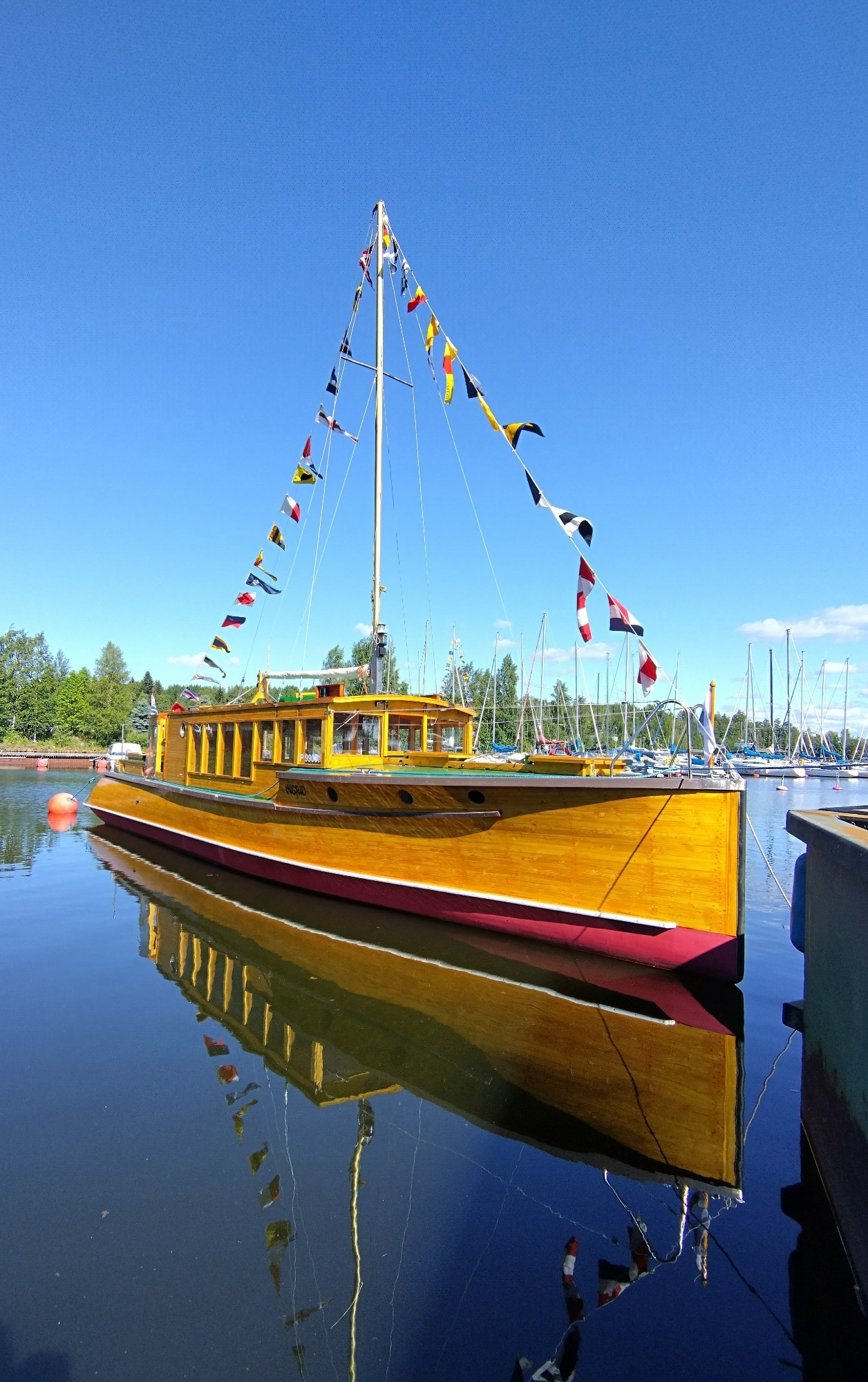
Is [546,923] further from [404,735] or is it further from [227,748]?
[227,748]

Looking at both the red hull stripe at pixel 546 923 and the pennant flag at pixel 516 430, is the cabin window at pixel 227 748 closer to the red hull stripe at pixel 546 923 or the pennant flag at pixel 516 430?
the red hull stripe at pixel 546 923

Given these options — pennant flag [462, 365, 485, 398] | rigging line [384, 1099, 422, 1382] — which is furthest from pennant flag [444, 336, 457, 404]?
rigging line [384, 1099, 422, 1382]

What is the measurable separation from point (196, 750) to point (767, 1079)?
1253 cm

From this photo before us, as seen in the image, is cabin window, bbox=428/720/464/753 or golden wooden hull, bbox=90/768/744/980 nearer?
golden wooden hull, bbox=90/768/744/980

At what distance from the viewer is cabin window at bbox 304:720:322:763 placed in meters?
11.2

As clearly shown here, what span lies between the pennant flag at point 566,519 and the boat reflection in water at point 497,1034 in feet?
13.8

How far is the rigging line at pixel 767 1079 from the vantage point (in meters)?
4.74

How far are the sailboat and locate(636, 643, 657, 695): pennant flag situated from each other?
1.13 meters

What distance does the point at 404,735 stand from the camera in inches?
470

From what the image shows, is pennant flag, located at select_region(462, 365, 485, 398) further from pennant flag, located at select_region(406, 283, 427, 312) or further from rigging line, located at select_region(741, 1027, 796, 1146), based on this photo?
rigging line, located at select_region(741, 1027, 796, 1146)

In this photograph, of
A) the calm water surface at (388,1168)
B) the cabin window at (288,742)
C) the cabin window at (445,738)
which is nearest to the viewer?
the calm water surface at (388,1168)

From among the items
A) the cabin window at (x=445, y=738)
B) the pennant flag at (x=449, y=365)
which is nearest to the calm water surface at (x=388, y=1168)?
the cabin window at (x=445, y=738)

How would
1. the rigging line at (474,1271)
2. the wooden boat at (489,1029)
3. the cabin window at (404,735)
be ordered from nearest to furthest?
the rigging line at (474,1271) < the wooden boat at (489,1029) < the cabin window at (404,735)

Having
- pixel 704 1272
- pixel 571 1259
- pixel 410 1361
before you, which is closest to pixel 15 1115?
pixel 410 1361
